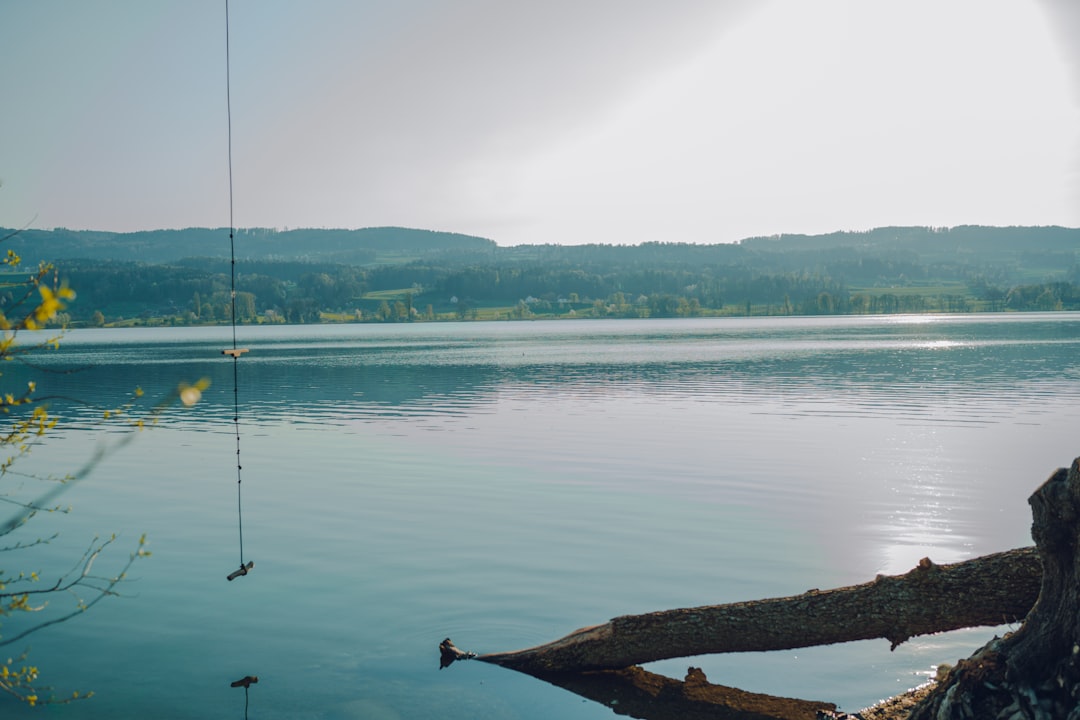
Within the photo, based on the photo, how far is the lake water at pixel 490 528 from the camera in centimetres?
1230

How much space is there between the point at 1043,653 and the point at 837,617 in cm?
239

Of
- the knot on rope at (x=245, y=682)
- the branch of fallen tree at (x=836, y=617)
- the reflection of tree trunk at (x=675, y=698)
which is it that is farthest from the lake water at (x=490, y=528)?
the branch of fallen tree at (x=836, y=617)

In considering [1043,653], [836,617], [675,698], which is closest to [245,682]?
[675,698]

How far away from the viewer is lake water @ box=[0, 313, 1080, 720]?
40.3 ft

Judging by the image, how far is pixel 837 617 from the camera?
34.1 feet

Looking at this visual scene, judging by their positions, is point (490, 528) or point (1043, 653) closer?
point (1043, 653)

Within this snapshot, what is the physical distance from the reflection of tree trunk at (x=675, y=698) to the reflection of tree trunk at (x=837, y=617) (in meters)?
0.27

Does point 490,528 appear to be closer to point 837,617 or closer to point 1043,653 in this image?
point 837,617

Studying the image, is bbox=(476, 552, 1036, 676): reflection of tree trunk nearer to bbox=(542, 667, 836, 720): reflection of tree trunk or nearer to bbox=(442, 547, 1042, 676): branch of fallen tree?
bbox=(442, 547, 1042, 676): branch of fallen tree

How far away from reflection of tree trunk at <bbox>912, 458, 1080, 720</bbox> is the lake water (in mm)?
2684

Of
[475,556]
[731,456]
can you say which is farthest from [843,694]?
[731,456]

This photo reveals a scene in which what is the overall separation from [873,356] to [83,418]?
212 feet

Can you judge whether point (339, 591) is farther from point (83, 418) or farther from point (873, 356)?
point (873, 356)

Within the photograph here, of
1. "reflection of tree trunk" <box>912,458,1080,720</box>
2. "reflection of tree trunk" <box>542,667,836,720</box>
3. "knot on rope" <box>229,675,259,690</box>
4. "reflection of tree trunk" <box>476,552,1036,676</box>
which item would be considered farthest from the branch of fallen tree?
"knot on rope" <box>229,675,259,690</box>
